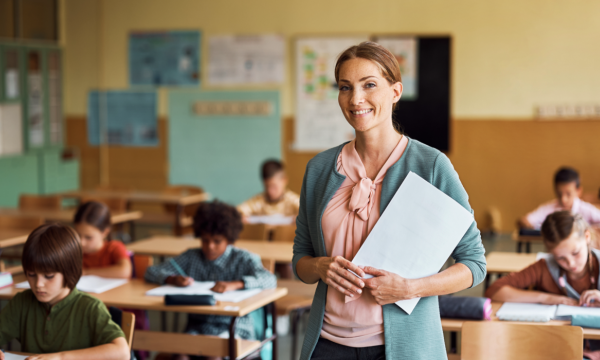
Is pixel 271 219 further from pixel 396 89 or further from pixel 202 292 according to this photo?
pixel 396 89

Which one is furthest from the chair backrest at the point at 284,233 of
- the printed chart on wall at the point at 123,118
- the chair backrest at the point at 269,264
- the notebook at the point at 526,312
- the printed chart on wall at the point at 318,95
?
the printed chart on wall at the point at 123,118

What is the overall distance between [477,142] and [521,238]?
9.37 feet

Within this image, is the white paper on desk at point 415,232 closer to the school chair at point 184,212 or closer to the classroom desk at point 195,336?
the classroom desk at point 195,336

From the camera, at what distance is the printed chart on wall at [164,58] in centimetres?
757

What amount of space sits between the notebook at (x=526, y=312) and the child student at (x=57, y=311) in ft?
4.62

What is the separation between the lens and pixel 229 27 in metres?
7.46

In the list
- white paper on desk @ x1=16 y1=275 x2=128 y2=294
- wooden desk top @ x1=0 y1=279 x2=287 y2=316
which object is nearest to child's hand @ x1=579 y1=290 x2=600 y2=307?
wooden desk top @ x1=0 y1=279 x2=287 y2=316

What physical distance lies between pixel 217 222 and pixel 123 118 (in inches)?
212

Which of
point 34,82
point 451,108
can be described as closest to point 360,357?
point 451,108

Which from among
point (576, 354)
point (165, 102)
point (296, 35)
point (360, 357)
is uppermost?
point (296, 35)

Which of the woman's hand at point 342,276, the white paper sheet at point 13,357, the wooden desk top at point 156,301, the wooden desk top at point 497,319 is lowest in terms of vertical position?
the wooden desk top at point 497,319

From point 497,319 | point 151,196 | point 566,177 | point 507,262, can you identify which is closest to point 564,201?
point 566,177

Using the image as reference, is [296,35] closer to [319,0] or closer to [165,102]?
[319,0]

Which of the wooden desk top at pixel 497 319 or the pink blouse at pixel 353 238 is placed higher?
A: the pink blouse at pixel 353 238
